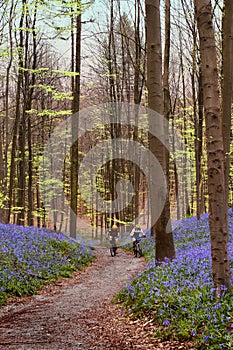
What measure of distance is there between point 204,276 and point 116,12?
23036 mm

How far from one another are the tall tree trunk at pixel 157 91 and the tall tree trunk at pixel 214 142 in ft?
13.4

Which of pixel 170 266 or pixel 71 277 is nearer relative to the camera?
pixel 170 266

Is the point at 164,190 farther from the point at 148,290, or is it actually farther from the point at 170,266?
the point at 148,290

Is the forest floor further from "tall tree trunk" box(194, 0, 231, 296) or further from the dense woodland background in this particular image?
the dense woodland background

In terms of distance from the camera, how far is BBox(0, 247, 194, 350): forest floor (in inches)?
237

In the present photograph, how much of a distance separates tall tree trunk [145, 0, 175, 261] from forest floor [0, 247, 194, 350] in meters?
1.93

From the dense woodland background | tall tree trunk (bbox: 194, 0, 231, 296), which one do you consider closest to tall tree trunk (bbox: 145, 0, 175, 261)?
the dense woodland background

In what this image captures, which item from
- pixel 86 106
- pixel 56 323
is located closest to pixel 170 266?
pixel 56 323

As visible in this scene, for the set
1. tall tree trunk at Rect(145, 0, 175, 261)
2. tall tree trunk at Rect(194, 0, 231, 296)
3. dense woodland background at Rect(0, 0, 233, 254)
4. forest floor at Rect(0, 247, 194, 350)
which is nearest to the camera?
forest floor at Rect(0, 247, 194, 350)

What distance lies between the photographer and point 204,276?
25.6 ft

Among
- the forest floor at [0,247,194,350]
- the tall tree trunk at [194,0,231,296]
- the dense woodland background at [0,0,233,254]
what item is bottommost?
the forest floor at [0,247,194,350]

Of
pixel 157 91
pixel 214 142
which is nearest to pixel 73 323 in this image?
pixel 214 142

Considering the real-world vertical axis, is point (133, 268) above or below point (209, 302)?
below

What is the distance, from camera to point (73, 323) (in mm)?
7449
